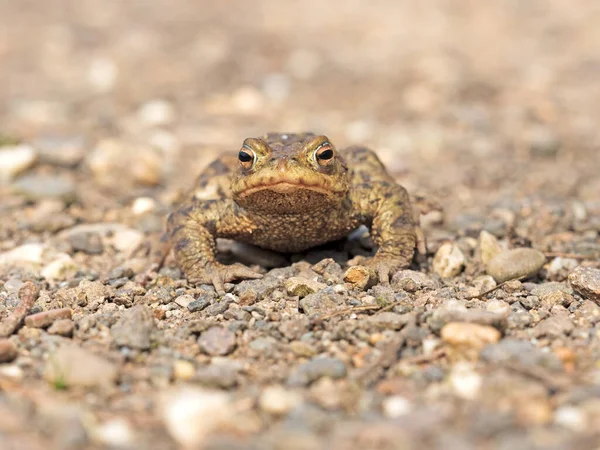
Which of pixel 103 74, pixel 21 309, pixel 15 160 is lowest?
pixel 21 309

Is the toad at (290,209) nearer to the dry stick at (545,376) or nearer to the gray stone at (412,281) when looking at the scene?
the gray stone at (412,281)

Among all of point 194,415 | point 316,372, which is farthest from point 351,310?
point 194,415

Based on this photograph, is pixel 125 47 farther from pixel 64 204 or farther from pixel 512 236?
pixel 512 236

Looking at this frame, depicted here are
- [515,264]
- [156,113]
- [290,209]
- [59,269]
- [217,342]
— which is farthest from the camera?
[156,113]

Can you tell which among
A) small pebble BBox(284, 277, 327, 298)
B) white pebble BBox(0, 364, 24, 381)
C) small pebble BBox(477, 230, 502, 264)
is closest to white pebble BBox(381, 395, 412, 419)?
small pebble BBox(284, 277, 327, 298)

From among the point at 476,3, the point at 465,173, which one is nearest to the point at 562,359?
the point at 465,173

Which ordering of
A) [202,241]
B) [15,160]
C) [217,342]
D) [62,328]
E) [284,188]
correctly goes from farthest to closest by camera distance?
1. [15,160]
2. [202,241]
3. [284,188]
4. [62,328]
5. [217,342]

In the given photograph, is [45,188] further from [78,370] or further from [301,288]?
[78,370]
